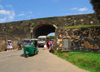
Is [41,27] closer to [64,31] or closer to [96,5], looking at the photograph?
[64,31]

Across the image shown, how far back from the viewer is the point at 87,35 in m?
10.9

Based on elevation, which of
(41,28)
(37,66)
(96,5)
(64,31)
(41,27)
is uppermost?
(96,5)

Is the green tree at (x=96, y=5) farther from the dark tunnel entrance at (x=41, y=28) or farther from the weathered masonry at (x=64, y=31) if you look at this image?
→ the dark tunnel entrance at (x=41, y=28)

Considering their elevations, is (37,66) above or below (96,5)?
below

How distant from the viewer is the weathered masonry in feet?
35.0

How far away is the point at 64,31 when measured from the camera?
12047 millimetres

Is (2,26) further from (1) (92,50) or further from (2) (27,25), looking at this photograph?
(1) (92,50)

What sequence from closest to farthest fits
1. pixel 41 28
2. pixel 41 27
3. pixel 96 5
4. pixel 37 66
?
pixel 37 66
pixel 96 5
pixel 41 27
pixel 41 28

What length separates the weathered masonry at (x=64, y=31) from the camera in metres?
10.7

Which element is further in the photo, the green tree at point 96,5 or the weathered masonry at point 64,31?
the weathered masonry at point 64,31

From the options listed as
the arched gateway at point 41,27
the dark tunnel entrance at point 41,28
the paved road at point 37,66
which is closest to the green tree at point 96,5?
the paved road at point 37,66

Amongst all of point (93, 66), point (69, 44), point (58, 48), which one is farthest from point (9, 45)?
point (93, 66)

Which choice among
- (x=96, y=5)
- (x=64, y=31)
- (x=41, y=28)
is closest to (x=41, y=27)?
(x=41, y=28)

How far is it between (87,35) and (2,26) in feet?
71.0
